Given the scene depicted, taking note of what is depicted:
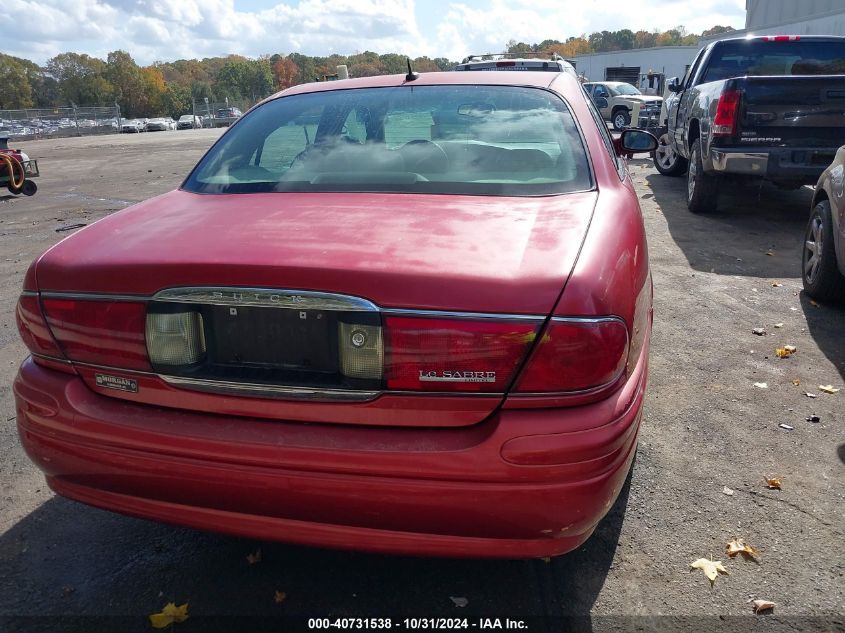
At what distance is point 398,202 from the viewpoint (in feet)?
7.72

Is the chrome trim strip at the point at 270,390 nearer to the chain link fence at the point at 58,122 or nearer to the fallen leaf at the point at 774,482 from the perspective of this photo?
the fallen leaf at the point at 774,482

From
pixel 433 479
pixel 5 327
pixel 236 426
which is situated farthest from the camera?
pixel 5 327

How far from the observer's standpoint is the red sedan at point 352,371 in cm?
181

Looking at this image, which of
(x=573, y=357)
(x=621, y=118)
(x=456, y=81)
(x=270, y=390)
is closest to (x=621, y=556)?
(x=573, y=357)

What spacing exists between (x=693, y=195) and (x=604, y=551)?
705cm

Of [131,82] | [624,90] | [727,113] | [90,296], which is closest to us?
[90,296]

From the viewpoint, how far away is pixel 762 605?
227cm

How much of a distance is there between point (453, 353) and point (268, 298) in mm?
508

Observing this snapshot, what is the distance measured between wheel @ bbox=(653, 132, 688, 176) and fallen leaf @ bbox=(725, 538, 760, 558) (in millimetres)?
9839

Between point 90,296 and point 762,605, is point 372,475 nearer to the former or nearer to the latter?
point 90,296

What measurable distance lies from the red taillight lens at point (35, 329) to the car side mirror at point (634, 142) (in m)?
3.53

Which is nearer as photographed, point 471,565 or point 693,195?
point 471,565

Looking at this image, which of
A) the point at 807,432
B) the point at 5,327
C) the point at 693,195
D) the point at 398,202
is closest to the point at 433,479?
the point at 398,202

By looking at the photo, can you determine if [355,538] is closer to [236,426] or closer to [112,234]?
[236,426]
